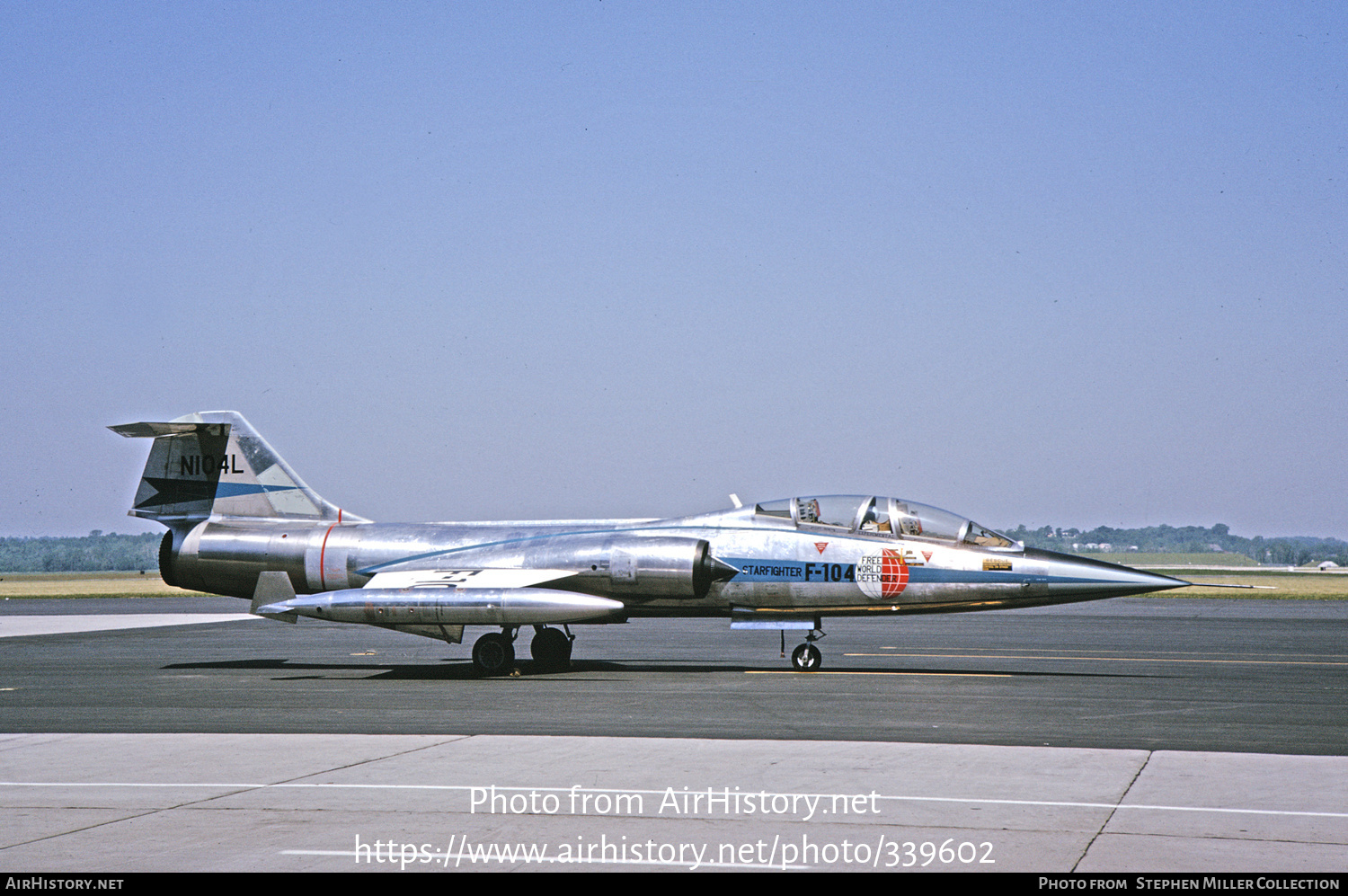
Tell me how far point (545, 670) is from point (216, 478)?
701 cm

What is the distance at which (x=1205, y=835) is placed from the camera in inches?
308

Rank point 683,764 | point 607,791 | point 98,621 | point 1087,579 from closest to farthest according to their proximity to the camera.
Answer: point 607,791
point 683,764
point 1087,579
point 98,621

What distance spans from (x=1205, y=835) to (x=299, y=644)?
2169 centimetres

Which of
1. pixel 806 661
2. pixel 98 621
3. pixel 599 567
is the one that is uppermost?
pixel 599 567

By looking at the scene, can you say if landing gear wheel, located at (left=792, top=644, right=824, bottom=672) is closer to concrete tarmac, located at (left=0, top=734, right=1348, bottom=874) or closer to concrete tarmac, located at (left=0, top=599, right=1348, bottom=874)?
concrete tarmac, located at (left=0, top=599, right=1348, bottom=874)

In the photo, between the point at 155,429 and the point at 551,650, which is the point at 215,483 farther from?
the point at 551,650

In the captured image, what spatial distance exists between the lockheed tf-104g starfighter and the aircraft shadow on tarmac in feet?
1.48

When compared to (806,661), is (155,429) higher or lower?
higher

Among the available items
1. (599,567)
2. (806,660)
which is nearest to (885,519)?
(806,660)

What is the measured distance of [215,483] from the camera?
72.8ft

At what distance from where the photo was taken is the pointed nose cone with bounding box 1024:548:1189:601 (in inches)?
680

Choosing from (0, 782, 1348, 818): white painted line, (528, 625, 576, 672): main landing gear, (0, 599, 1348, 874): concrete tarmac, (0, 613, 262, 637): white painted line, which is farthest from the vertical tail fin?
(0, 782, 1348, 818): white painted line

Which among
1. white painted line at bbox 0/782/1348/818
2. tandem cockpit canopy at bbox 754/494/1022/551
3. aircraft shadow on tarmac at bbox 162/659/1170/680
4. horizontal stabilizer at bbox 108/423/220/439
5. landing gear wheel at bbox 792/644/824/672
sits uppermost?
horizontal stabilizer at bbox 108/423/220/439

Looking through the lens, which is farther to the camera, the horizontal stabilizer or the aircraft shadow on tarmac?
the horizontal stabilizer
